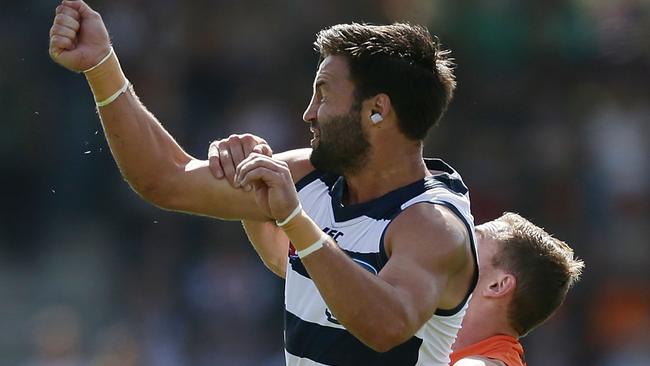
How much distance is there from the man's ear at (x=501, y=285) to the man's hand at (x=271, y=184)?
169cm

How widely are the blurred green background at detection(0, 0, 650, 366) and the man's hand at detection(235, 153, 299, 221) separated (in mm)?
6669

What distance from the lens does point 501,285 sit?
221 inches

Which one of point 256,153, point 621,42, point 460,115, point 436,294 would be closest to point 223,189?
point 256,153

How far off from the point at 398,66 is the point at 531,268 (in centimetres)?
129

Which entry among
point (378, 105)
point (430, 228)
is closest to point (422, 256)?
point (430, 228)

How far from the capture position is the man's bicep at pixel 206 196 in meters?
4.95

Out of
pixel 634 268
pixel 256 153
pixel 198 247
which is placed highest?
pixel 256 153

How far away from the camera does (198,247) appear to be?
11305 mm

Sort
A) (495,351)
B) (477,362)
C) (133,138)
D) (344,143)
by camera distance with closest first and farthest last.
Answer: (344,143) < (133,138) < (477,362) < (495,351)

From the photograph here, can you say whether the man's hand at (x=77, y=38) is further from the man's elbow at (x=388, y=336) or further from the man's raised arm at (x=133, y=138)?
the man's elbow at (x=388, y=336)

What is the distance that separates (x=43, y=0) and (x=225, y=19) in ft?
5.57

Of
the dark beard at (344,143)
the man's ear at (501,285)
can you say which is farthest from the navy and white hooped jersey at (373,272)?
the man's ear at (501,285)

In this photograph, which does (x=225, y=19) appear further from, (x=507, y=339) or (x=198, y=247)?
(x=507, y=339)

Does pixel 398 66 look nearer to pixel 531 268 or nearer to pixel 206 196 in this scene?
pixel 206 196
